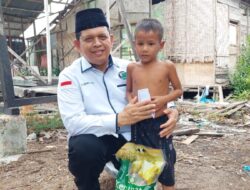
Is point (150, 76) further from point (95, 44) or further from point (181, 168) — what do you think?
point (181, 168)

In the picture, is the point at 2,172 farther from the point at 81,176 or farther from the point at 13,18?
the point at 13,18

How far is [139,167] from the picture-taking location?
2.18 m

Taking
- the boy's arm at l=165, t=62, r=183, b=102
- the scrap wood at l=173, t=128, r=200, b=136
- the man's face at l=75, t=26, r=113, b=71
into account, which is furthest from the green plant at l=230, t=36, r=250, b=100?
the man's face at l=75, t=26, r=113, b=71

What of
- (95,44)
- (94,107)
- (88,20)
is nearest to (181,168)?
(94,107)

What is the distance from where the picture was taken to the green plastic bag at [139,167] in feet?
7.06

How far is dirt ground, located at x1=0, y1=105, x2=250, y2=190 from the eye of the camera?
117 inches

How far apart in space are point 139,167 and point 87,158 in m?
0.37

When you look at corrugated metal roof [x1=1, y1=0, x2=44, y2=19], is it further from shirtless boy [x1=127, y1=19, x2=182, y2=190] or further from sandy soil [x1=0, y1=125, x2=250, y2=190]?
shirtless boy [x1=127, y1=19, x2=182, y2=190]

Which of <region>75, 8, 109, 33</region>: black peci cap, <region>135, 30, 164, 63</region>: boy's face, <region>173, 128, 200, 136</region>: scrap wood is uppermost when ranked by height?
<region>75, 8, 109, 33</region>: black peci cap

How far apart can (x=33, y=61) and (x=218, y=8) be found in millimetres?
7449

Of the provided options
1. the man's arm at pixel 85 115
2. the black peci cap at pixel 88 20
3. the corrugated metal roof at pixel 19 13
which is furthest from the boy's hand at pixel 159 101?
the corrugated metal roof at pixel 19 13

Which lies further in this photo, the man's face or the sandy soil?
the sandy soil

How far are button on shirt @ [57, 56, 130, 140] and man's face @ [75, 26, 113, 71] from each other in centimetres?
10

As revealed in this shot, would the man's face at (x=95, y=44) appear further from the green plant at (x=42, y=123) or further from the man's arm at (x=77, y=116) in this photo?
the green plant at (x=42, y=123)
